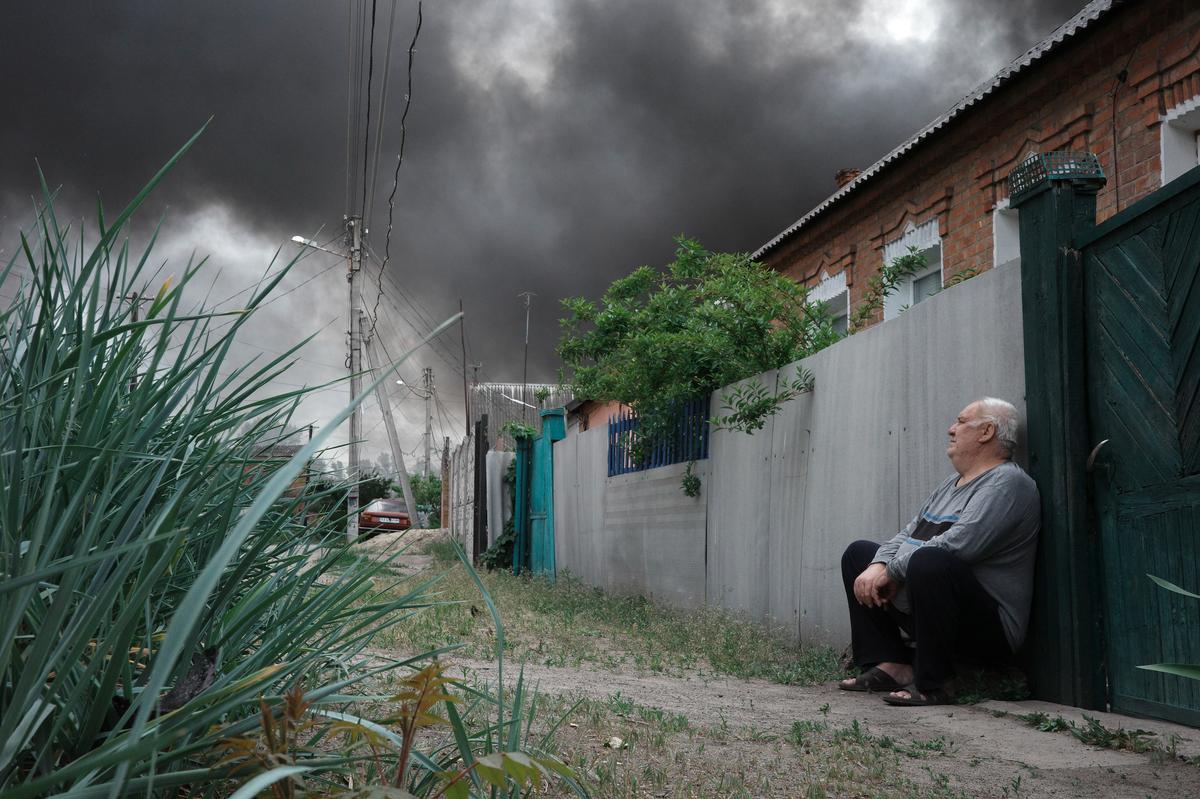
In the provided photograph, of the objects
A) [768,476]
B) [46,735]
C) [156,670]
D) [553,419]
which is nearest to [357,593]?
[46,735]

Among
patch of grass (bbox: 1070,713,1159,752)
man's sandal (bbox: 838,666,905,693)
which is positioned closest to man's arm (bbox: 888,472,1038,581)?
man's sandal (bbox: 838,666,905,693)

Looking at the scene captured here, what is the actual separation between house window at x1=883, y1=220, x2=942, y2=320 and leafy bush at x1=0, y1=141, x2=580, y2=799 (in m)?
9.00

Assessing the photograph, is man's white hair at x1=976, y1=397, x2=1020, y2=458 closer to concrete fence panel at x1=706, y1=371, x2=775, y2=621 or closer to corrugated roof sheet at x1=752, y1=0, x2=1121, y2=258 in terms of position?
concrete fence panel at x1=706, y1=371, x2=775, y2=621

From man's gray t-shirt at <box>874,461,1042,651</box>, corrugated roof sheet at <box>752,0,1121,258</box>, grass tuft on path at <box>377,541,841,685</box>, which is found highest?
corrugated roof sheet at <box>752,0,1121,258</box>

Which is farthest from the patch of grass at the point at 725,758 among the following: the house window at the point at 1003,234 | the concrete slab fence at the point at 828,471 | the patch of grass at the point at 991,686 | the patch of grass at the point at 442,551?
the patch of grass at the point at 442,551

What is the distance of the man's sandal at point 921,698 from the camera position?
3834 millimetres

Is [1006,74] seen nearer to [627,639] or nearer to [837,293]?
[837,293]

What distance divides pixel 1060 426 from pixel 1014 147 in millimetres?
5964

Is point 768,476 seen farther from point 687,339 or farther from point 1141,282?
point 1141,282

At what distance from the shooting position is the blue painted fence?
25.0 ft

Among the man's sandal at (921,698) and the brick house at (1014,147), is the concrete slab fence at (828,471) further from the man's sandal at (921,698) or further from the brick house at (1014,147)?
the brick house at (1014,147)

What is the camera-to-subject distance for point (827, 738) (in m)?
3.07

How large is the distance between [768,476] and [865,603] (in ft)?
7.45

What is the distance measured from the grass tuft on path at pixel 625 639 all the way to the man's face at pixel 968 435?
4.15ft
